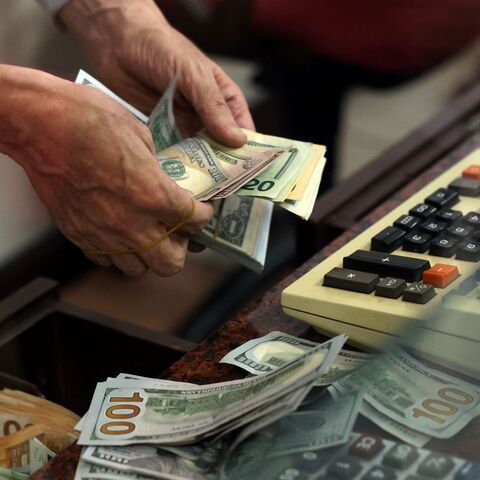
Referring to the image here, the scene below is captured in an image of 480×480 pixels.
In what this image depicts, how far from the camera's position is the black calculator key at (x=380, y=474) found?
0.58 meters

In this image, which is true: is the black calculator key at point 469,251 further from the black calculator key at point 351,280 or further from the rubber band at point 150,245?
the rubber band at point 150,245

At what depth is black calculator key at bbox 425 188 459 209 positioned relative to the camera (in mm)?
938

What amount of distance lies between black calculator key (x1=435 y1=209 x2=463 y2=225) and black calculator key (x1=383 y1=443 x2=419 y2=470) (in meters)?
0.34

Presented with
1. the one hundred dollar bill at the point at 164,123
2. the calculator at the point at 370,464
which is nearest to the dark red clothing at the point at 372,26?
the one hundred dollar bill at the point at 164,123

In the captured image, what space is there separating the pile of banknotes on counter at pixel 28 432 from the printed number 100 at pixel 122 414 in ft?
0.30

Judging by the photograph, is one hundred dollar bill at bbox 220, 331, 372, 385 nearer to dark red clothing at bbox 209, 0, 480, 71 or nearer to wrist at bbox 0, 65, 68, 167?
wrist at bbox 0, 65, 68, 167

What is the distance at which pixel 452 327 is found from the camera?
28.7 inches

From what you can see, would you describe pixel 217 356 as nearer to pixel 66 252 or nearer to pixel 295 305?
pixel 295 305

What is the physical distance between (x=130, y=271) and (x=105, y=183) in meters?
0.14

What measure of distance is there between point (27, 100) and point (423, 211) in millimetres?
A: 427

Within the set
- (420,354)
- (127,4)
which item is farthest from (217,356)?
(127,4)

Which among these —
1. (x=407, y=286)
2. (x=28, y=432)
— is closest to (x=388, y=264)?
(x=407, y=286)

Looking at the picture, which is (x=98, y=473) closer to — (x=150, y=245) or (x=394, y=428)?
(x=394, y=428)

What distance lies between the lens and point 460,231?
0.87 meters
